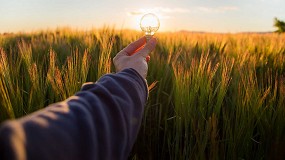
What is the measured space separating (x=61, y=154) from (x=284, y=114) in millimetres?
840

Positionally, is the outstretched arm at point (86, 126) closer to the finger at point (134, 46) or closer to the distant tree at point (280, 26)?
the finger at point (134, 46)

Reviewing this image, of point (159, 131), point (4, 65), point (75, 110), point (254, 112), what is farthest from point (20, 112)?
point (254, 112)

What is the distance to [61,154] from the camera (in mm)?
408

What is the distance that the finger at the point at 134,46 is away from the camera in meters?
0.90

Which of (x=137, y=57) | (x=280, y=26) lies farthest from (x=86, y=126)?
(x=280, y=26)

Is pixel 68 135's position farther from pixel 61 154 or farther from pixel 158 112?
pixel 158 112

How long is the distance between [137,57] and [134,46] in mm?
82

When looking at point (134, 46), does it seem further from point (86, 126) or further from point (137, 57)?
point (86, 126)

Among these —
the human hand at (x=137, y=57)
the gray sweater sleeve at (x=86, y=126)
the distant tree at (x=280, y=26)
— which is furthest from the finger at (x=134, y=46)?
the distant tree at (x=280, y=26)

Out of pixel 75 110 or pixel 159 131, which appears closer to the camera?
pixel 75 110

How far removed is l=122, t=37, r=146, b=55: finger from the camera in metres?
0.90

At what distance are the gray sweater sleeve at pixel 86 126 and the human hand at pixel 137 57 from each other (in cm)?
9

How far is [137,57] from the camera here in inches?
32.9

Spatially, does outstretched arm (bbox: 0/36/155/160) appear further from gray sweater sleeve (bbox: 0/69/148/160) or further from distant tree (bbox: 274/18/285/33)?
distant tree (bbox: 274/18/285/33)
